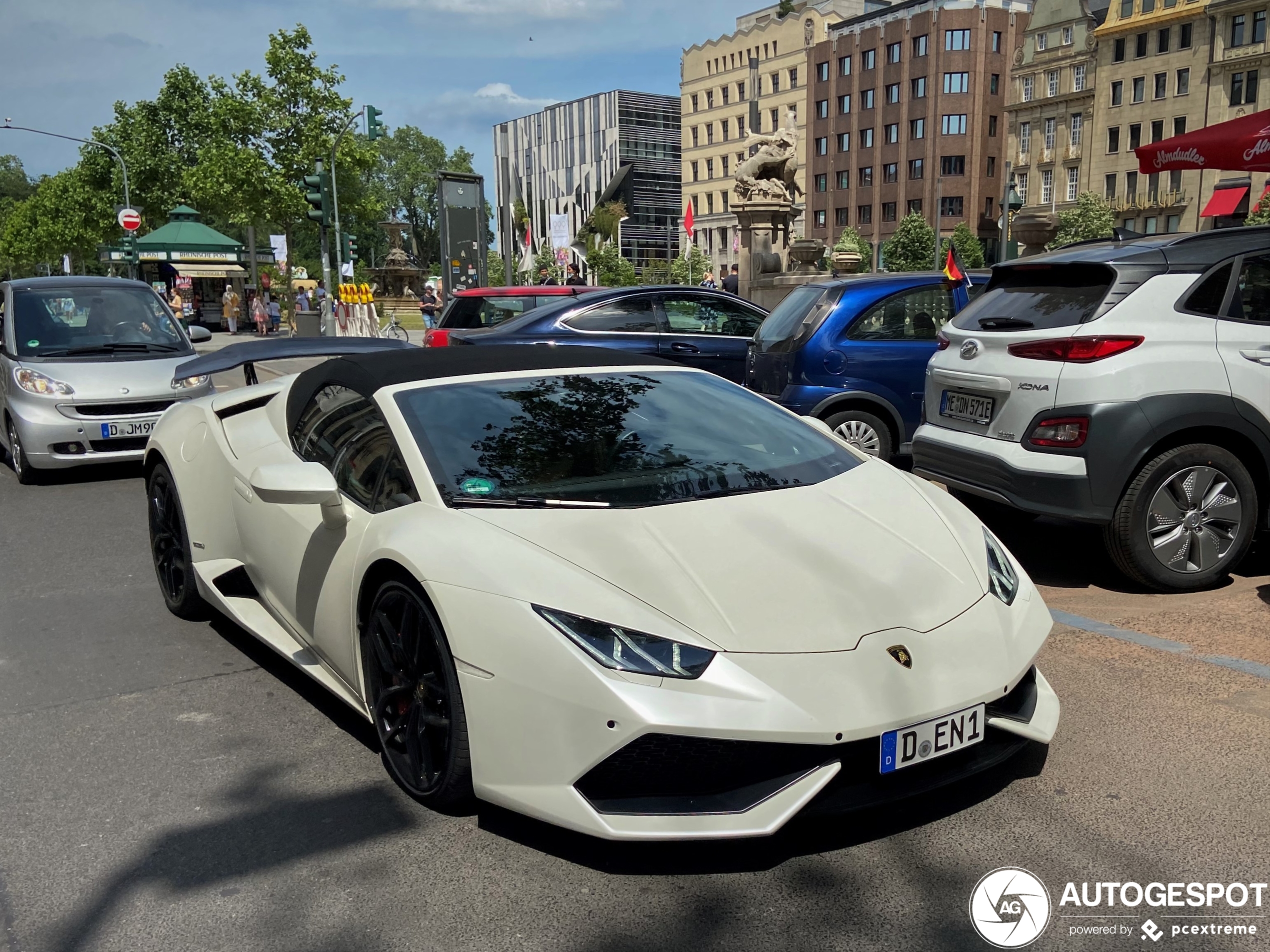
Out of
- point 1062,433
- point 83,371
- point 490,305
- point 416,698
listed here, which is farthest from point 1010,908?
point 490,305

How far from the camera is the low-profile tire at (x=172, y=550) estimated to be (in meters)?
4.99

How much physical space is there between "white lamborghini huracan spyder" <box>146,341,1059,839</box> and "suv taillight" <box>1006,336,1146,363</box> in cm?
155

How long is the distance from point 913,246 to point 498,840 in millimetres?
80224

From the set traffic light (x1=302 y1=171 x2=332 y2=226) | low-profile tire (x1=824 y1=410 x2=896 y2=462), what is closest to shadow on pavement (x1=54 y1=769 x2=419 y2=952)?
low-profile tire (x1=824 y1=410 x2=896 y2=462)

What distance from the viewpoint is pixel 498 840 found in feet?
9.95

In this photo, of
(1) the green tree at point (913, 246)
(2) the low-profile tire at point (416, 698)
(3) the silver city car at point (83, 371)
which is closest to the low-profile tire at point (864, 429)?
(3) the silver city car at point (83, 371)

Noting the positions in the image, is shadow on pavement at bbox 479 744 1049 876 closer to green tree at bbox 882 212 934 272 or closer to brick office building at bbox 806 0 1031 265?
green tree at bbox 882 212 934 272

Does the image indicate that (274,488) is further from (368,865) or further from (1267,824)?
(1267,824)

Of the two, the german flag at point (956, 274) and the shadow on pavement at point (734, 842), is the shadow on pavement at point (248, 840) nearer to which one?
the shadow on pavement at point (734, 842)

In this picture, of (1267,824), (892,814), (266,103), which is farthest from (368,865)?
(266,103)

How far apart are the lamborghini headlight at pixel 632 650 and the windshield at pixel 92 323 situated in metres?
8.16

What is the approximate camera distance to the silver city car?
8.84 m

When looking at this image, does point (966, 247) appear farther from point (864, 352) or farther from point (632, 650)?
point (632, 650)

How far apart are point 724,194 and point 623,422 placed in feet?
343
